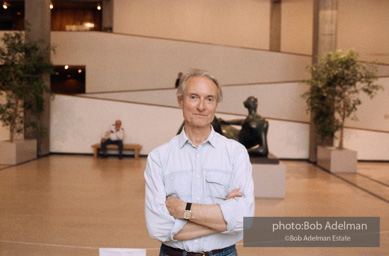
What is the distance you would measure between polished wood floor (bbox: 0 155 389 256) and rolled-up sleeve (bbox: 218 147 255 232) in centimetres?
227

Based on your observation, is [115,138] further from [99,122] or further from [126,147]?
[99,122]

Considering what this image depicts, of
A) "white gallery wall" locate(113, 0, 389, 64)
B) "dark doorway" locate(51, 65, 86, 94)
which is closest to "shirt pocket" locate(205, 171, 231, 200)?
"white gallery wall" locate(113, 0, 389, 64)

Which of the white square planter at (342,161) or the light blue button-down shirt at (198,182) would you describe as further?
the white square planter at (342,161)

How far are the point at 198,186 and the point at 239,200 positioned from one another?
0.17m

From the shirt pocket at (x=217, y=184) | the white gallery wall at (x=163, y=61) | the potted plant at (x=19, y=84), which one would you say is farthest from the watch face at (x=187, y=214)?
the white gallery wall at (x=163, y=61)

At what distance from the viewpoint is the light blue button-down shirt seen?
5.40ft

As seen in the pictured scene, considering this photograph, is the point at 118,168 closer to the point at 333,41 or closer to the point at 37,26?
the point at 37,26

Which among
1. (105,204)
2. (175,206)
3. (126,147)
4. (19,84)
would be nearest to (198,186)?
(175,206)

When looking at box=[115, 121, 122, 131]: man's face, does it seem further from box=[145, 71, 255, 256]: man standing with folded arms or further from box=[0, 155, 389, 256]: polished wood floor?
box=[145, 71, 255, 256]: man standing with folded arms

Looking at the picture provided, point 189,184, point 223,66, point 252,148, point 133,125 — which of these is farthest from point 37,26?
point 189,184

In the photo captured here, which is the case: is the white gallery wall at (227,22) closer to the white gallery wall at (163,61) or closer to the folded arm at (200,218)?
the white gallery wall at (163,61)

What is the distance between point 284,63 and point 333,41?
8.60 feet

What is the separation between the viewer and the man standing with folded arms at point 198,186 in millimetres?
1633

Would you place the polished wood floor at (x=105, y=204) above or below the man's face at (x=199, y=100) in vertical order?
below
